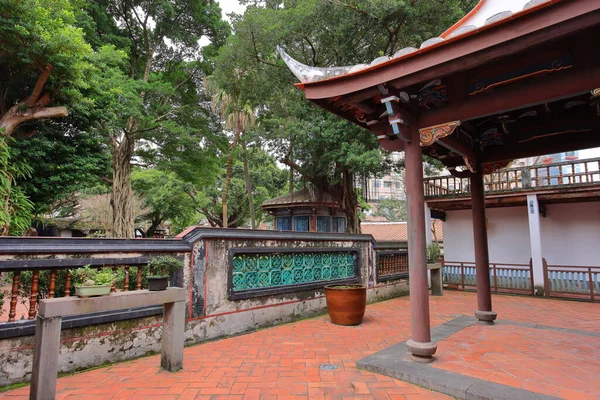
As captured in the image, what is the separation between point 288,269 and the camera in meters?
5.66

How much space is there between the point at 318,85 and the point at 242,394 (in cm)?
325

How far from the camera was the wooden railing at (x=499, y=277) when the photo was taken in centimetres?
884

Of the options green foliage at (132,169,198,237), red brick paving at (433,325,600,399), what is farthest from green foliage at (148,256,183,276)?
green foliage at (132,169,198,237)

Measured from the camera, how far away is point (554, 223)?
995 cm

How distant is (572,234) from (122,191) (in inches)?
585

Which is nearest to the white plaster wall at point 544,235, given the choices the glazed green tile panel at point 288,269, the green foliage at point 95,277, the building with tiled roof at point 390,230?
the glazed green tile panel at point 288,269

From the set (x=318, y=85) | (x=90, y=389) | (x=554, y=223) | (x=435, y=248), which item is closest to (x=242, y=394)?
(x=90, y=389)

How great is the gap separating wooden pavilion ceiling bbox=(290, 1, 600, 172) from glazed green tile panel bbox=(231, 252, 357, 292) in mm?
2601

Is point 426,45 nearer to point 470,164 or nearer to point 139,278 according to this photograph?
point 470,164

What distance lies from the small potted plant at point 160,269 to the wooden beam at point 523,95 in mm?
3244

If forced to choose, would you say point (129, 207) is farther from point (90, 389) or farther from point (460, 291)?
point (460, 291)

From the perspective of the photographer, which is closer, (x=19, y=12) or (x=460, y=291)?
(x=19, y=12)

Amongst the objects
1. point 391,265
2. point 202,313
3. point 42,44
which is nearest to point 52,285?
point 202,313

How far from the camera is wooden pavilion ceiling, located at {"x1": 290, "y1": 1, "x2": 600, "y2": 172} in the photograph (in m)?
2.72
